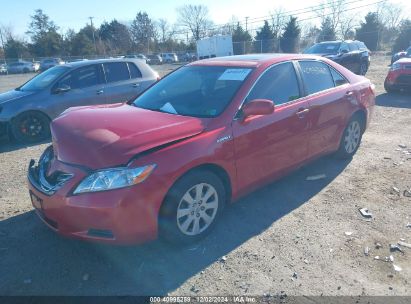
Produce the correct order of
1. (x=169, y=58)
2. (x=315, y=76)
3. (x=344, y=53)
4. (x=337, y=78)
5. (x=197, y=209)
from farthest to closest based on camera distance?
(x=169, y=58)
(x=344, y=53)
(x=337, y=78)
(x=315, y=76)
(x=197, y=209)

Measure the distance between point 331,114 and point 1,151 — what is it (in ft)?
19.8

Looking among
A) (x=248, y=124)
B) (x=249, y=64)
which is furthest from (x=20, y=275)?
(x=249, y=64)

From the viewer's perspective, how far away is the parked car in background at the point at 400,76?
10802 mm

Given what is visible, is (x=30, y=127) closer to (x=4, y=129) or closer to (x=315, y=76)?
(x=4, y=129)

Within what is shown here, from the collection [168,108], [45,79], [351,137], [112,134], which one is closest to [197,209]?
[112,134]

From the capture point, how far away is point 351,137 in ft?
17.9

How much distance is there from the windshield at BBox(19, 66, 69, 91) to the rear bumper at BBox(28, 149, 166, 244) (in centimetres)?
509

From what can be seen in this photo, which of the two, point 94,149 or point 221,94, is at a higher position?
point 221,94

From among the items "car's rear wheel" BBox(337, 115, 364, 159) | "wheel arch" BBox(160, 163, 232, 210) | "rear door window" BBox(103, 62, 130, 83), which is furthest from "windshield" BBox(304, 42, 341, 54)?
"wheel arch" BBox(160, 163, 232, 210)

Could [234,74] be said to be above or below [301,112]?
above

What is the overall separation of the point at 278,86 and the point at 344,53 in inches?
531

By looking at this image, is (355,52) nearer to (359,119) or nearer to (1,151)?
(359,119)

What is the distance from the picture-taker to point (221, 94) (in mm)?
Answer: 3725

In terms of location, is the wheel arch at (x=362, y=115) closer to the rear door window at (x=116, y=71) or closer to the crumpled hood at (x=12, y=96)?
the rear door window at (x=116, y=71)
